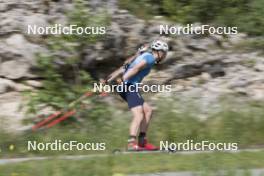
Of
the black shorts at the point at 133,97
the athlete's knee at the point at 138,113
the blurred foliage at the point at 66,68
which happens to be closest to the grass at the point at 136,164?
the athlete's knee at the point at 138,113

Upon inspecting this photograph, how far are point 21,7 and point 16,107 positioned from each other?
2749 mm

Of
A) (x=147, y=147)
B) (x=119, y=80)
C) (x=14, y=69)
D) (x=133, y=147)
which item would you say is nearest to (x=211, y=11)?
(x=119, y=80)

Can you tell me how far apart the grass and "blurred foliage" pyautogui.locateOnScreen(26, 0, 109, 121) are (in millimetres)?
2709

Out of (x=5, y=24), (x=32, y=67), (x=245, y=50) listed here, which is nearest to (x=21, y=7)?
(x=5, y=24)

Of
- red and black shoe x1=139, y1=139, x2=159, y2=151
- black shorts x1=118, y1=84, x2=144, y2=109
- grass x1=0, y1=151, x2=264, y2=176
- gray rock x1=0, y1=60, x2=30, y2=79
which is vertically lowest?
grass x1=0, y1=151, x2=264, y2=176

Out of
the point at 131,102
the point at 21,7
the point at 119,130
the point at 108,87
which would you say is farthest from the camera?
the point at 21,7

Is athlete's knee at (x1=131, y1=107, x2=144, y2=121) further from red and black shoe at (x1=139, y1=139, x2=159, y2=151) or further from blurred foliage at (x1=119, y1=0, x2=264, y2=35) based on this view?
blurred foliage at (x1=119, y1=0, x2=264, y2=35)

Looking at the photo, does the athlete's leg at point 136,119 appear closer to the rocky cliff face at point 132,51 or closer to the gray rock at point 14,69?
the rocky cliff face at point 132,51

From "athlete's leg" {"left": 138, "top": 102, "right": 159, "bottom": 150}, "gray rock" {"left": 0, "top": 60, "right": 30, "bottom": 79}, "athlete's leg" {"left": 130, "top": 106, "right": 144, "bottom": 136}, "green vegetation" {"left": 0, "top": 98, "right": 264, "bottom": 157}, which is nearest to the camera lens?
"athlete's leg" {"left": 130, "top": 106, "right": 144, "bottom": 136}

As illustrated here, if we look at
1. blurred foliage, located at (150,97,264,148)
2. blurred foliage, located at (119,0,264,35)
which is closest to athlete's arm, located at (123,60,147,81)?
blurred foliage, located at (150,97,264,148)

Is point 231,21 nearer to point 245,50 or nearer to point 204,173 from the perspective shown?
point 245,50

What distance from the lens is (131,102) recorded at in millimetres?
11312

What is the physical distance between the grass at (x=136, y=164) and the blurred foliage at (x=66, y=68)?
271 cm

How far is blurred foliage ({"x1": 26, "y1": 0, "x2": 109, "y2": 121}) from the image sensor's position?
12750 millimetres
